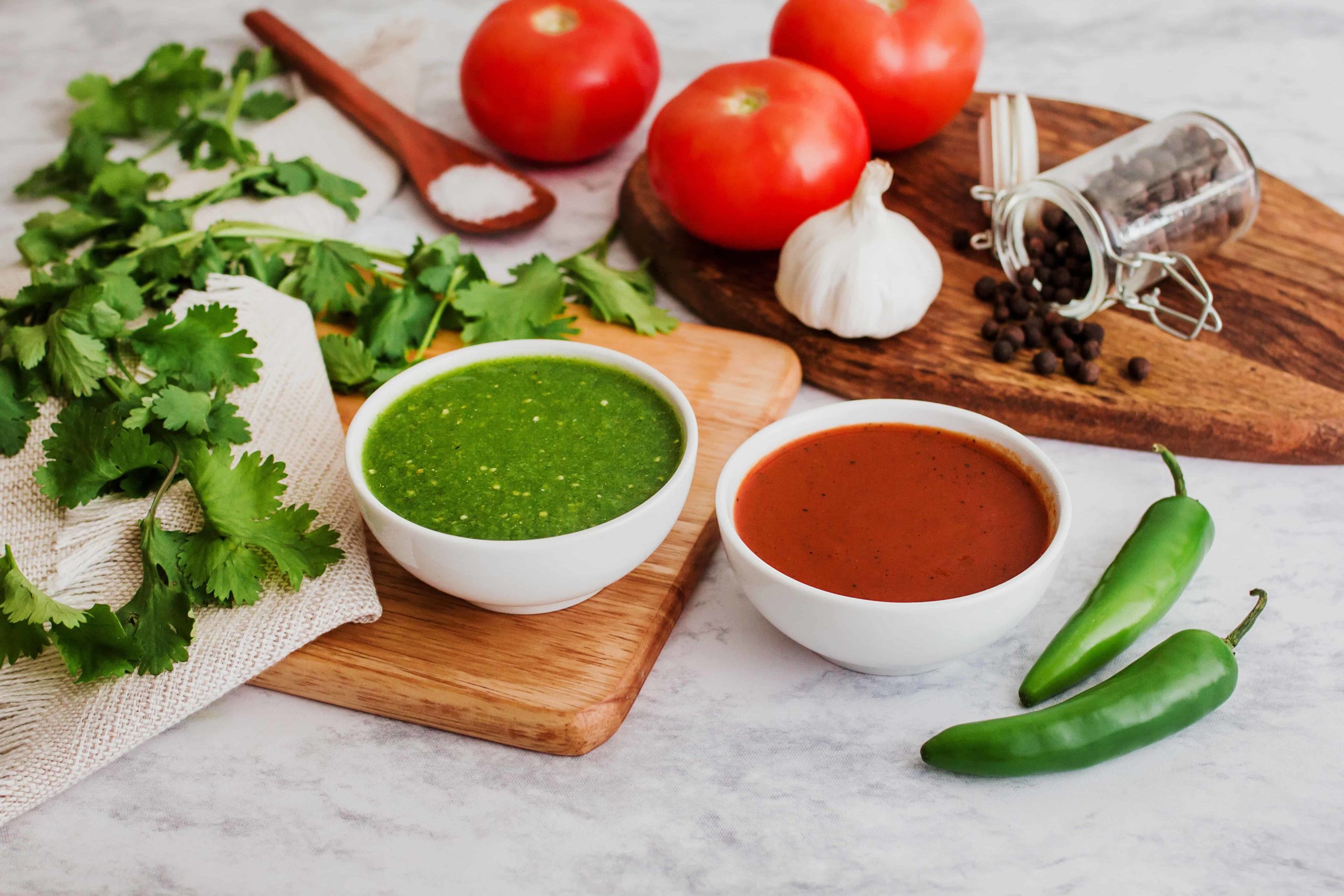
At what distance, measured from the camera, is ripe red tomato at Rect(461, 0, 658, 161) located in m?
2.72

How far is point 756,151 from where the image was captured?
230 centimetres

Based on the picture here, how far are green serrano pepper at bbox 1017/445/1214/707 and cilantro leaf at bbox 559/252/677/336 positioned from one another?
0.97m

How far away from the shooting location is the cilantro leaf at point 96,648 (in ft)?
4.82

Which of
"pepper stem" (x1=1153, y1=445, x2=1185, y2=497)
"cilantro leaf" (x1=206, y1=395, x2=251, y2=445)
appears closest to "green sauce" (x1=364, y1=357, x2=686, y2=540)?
"cilantro leaf" (x1=206, y1=395, x2=251, y2=445)

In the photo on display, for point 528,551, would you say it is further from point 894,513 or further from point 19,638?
point 19,638

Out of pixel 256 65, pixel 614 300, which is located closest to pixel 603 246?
pixel 614 300

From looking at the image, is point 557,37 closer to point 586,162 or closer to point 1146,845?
point 586,162

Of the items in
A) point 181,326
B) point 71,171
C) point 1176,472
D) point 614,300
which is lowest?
point 71,171

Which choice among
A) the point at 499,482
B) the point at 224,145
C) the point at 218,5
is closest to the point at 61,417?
the point at 499,482

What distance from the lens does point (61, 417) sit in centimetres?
172

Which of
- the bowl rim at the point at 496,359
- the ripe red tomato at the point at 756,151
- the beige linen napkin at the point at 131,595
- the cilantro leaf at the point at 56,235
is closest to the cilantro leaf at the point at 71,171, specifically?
the cilantro leaf at the point at 56,235

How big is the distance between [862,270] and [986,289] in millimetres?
351

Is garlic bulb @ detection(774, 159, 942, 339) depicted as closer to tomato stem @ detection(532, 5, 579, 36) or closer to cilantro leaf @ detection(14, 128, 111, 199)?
tomato stem @ detection(532, 5, 579, 36)

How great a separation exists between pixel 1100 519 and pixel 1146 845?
0.65 m
